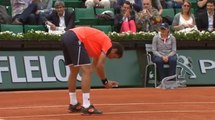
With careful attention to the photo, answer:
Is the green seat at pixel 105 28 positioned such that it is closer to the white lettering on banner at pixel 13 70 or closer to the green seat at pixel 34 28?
the green seat at pixel 34 28

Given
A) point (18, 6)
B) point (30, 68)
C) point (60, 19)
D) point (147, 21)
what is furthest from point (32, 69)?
point (147, 21)

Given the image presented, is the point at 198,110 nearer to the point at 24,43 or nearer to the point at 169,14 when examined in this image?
the point at 24,43

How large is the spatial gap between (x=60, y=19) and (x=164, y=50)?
9.64 feet

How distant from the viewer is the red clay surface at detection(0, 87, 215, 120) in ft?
32.9

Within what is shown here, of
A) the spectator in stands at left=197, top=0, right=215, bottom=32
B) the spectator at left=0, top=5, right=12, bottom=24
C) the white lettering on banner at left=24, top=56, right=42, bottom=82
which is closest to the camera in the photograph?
the white lettering on banner at left=24, top=56, right=42, bottom=82

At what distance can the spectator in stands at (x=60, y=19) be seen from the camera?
16.4m

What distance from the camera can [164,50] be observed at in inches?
638

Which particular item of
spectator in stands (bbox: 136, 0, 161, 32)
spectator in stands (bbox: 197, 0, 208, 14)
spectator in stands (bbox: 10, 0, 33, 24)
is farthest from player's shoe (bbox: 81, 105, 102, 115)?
spectator in stands (bbox: 197, 0, 208, 14)

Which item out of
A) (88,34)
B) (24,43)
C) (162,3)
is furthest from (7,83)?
(162,3)

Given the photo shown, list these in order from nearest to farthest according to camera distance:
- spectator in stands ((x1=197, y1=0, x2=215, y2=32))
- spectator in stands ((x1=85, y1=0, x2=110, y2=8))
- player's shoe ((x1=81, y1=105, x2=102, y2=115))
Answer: player's shoe ((x1=81, y1=105, x2=102, y2=115)) < spectator in stands ((x1=197, y1=0, x2=215, y2=32)) < spectator in stands ((x1=85, y1=0, x2=110, y2=8))

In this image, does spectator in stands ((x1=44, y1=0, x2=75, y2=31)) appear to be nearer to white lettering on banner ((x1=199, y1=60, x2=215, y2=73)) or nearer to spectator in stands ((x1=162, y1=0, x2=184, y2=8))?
white lettering on banner ((x1=199, y1=60, x2=215, y2=73))

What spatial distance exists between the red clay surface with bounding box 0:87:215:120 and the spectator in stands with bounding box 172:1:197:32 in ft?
7.70

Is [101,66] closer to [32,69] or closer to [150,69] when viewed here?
[32,69]

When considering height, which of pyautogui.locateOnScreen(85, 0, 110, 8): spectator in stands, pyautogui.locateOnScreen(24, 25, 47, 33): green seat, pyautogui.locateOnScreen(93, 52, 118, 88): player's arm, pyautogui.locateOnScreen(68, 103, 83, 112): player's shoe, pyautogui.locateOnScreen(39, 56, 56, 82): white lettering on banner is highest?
pyautogui.locateOnScreen(85, 0, 110, 8): spectator in stands
